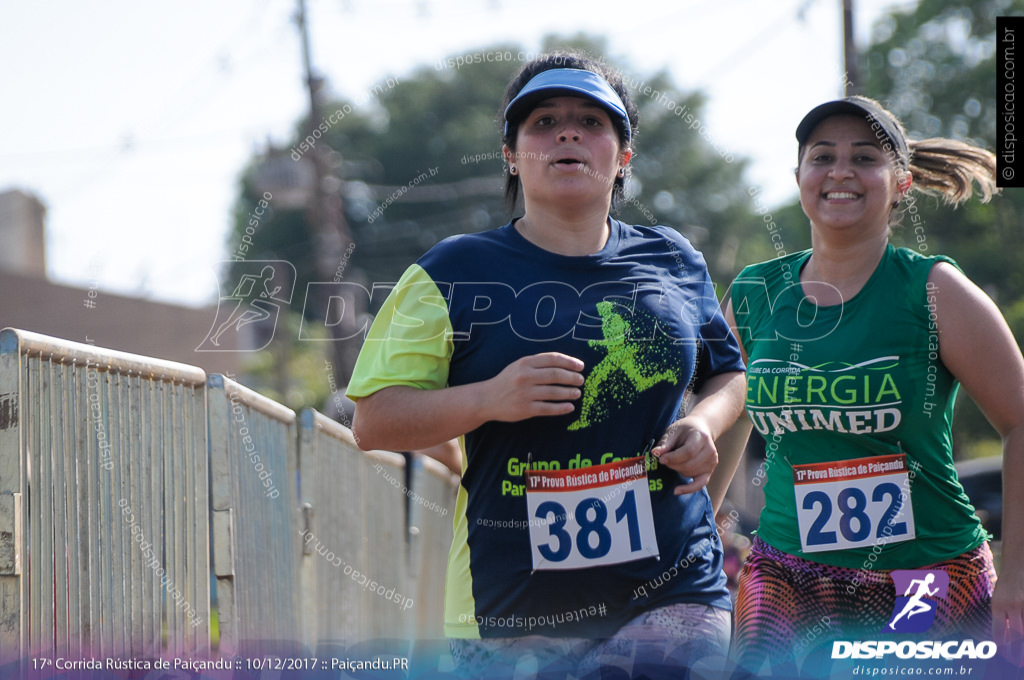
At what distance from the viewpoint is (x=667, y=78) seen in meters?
32.7

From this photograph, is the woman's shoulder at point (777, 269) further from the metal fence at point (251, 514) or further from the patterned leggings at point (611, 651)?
the metal fence at point (251, 514)

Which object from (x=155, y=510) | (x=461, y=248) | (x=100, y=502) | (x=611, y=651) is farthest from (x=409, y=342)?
(x=155, y=510)

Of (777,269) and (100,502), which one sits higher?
(777,269)

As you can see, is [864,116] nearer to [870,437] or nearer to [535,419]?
[870,437]

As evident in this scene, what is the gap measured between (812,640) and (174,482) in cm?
188

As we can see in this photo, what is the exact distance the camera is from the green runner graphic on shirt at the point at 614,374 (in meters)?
2.39

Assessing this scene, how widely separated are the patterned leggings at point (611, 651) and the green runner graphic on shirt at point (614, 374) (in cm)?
46

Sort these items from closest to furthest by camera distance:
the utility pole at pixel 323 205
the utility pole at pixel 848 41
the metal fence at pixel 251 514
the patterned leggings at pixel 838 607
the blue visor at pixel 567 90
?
the blue visor at pixel 567 90
the patterned leggings at pixel 838 607
the metal fence at pixel 251 514
the utility pole at pixel 848 41
the utility pole at pixel 323 205

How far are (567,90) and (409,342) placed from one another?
2.30 ft

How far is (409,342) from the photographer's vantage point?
241 cm
